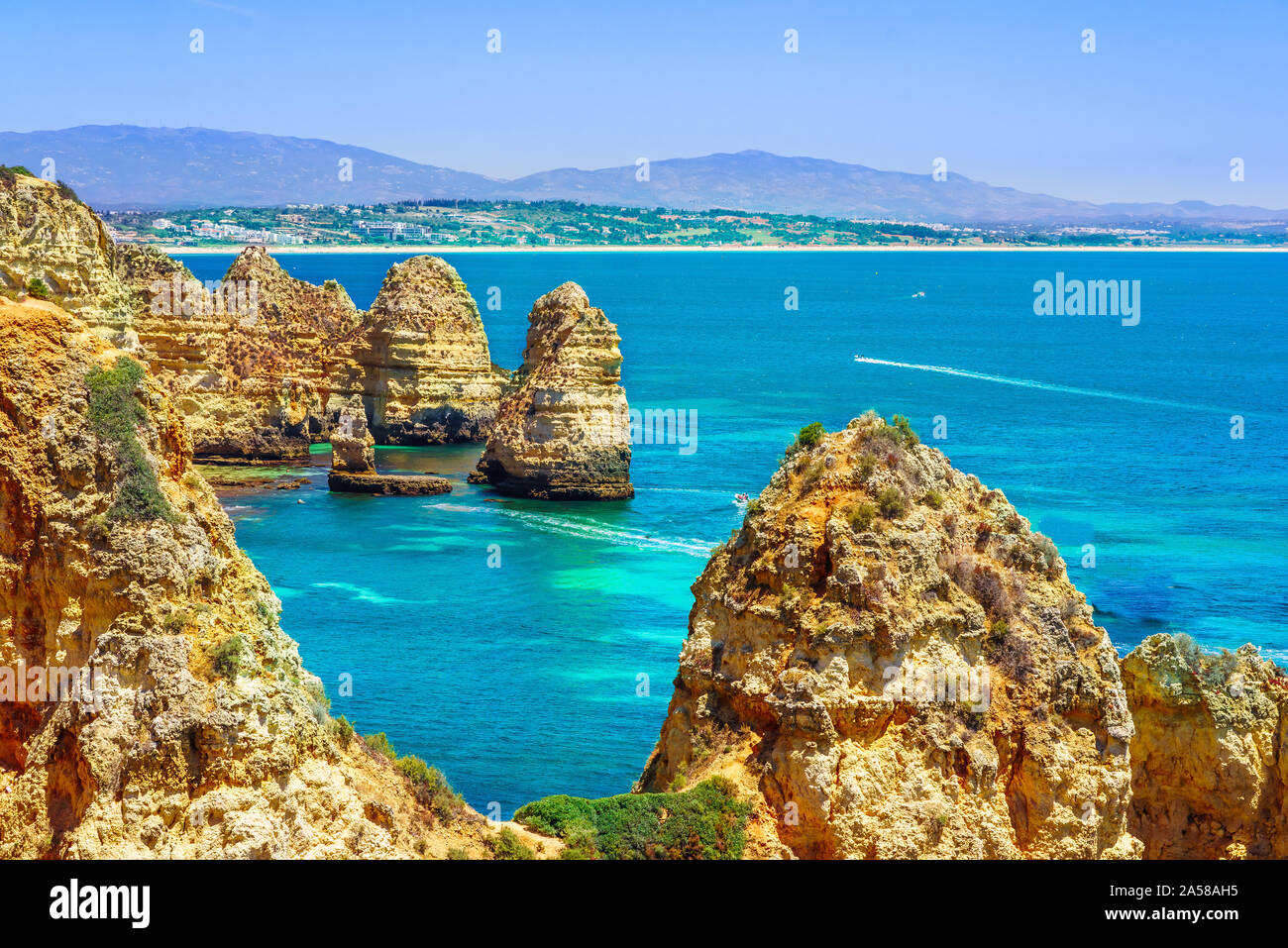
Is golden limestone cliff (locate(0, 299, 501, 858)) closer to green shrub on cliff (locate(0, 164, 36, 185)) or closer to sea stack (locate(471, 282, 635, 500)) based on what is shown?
green shrub on cliff (locate(0, 164, 36, 185))

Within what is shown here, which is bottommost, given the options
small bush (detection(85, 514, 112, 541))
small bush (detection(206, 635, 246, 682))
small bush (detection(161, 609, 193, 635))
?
small bush (detection(206, 635, 246, 682))

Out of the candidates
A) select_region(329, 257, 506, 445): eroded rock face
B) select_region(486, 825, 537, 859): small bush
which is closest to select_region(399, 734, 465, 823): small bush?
select_region(486, 825, 537, 859): small bush

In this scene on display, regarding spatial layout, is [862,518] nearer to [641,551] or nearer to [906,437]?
[906,437]

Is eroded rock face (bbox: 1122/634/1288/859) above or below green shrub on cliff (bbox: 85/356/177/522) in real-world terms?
below

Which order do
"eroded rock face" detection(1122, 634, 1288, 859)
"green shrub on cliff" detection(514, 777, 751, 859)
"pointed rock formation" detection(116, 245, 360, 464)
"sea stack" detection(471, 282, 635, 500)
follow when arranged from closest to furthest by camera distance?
"green shrub on cliff" detection(514, 777, 751, 859) < "eroded rock face" detection(1122, 634, 1288, 859) < "sea stack" detection(471, 282, 635, 500) < "pointed rock formation" detection(116, 245, 360, 464)
